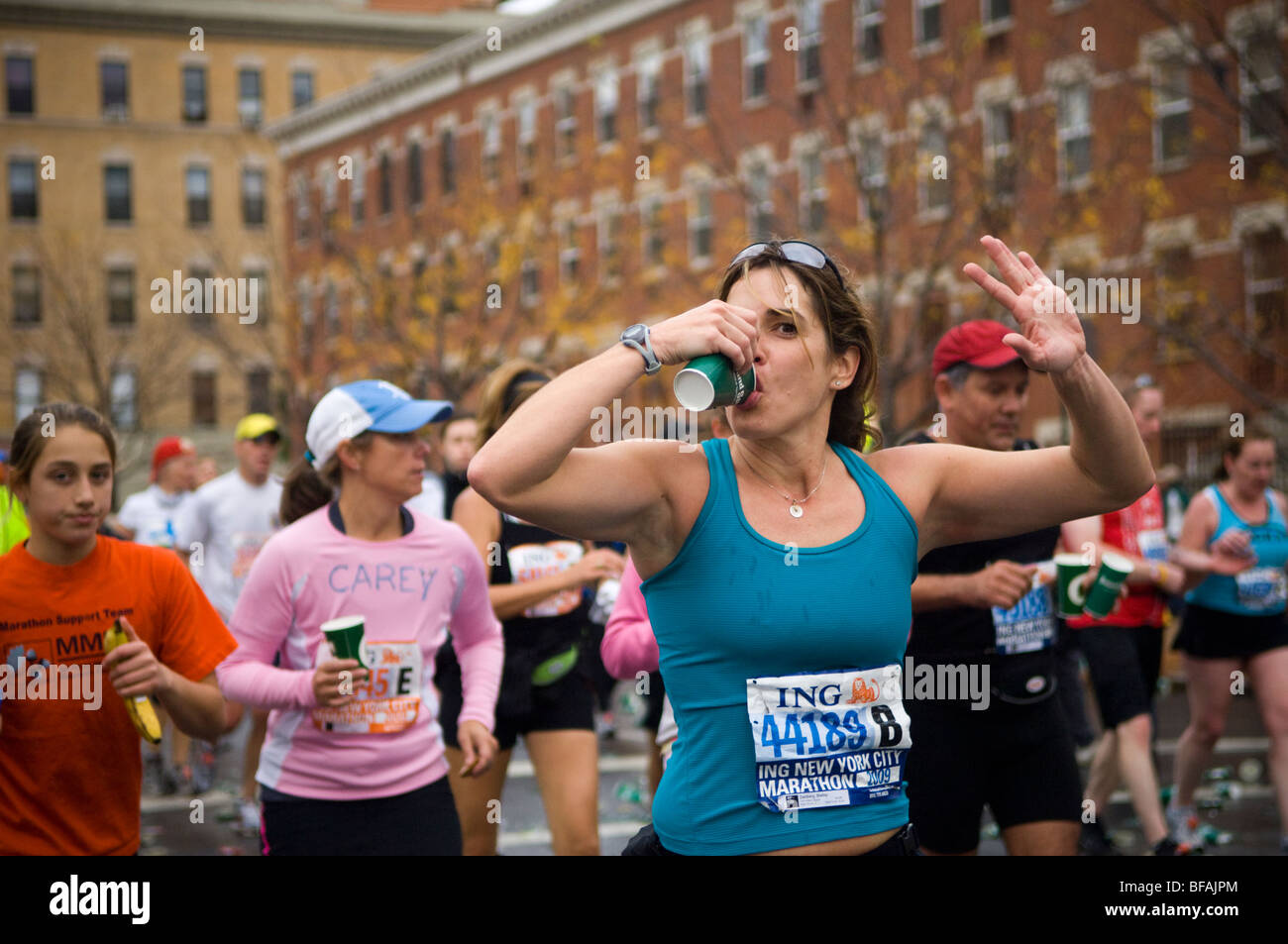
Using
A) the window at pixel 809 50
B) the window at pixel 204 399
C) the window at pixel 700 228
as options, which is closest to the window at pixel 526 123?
the window at pixel 700 228

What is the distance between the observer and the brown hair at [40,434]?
4.38m

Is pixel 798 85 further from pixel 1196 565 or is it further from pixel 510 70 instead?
pixel 1196 565

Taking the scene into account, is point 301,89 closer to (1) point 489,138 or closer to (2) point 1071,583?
(1) point 489,138

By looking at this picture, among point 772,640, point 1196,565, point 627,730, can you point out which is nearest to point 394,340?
point 627,730

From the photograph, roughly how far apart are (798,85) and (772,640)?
Result: 30.1 m

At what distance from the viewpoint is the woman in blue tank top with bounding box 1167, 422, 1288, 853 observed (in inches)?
325

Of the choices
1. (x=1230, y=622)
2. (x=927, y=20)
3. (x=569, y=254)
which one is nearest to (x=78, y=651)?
(x=1230, y=622)

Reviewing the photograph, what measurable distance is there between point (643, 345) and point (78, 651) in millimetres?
2233

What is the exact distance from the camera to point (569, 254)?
4091 cm

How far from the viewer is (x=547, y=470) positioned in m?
2.84

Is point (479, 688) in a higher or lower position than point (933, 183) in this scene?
lower

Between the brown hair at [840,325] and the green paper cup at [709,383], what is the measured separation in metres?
0.35

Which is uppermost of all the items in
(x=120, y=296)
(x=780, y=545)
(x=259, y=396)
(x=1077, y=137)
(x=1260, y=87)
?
(x=120, y=296)

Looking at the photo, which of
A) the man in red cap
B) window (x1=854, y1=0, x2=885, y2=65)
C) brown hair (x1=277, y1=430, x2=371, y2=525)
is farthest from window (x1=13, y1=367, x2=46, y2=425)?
the man in red cap
